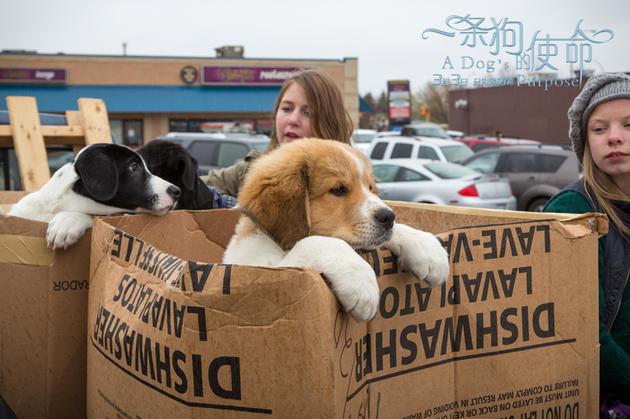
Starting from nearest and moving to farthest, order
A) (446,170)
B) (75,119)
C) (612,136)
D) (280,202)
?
1. (280,202)
2. (612,136)
3. (75,119)
4. (446,170)

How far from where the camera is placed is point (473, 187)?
42.8 feet

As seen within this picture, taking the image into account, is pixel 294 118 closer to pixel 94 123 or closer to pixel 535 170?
pixel 94 123

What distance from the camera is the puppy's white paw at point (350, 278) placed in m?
1.58

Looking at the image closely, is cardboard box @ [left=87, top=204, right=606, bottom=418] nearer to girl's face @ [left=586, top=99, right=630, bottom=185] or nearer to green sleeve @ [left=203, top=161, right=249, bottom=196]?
girl's face @ [left=586, top=99, right=630, bottom=185]

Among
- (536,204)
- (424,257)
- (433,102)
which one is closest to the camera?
(424,257)

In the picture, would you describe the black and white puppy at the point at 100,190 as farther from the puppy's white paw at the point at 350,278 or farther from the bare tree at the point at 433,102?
the bare tree at the point at 433,102

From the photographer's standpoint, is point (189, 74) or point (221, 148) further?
point (189, 74)

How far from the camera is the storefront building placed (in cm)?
3600

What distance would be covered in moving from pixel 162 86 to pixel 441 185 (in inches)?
1080

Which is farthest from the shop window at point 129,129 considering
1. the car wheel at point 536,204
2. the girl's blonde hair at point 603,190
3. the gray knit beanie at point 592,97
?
the girl's blonde hair at point 603,190

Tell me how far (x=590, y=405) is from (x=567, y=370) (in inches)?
7.6

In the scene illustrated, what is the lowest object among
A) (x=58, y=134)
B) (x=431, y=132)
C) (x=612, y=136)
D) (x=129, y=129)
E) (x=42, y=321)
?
(x=42, y=321)

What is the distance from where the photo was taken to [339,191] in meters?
2.34

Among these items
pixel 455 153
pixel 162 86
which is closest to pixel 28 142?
pixel 455 153
